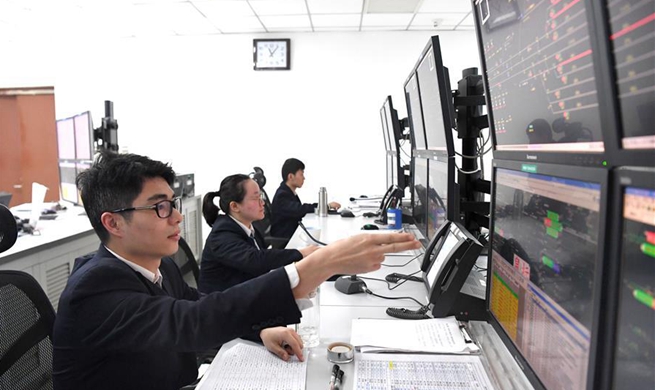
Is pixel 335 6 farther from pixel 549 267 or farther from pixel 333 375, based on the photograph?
pixel 549 267

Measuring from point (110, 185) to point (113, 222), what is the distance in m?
0.10

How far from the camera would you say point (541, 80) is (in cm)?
76

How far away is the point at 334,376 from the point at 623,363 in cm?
62

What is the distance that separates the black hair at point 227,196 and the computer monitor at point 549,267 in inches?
54.8

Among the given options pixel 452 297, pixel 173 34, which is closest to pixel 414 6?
pixel 173 34

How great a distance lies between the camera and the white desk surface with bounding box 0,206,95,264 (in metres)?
2.22

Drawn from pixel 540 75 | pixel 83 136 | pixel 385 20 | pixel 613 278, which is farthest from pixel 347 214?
pixel 613 278

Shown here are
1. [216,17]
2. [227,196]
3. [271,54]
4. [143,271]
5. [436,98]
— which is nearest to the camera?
[143,271]

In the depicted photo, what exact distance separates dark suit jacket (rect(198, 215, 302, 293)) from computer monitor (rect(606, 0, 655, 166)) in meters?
1.60

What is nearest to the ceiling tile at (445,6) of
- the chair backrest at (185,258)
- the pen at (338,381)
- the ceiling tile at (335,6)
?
the ceiling tile at (335,6)

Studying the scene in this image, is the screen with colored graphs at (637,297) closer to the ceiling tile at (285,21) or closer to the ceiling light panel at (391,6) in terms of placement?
the ceiling light panel at (391,6)

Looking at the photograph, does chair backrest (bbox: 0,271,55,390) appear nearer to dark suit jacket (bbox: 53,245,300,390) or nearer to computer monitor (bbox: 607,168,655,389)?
dark suit jacket (bbox: 53,245,300,390)

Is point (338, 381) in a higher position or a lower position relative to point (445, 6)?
lower

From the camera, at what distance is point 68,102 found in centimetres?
557
